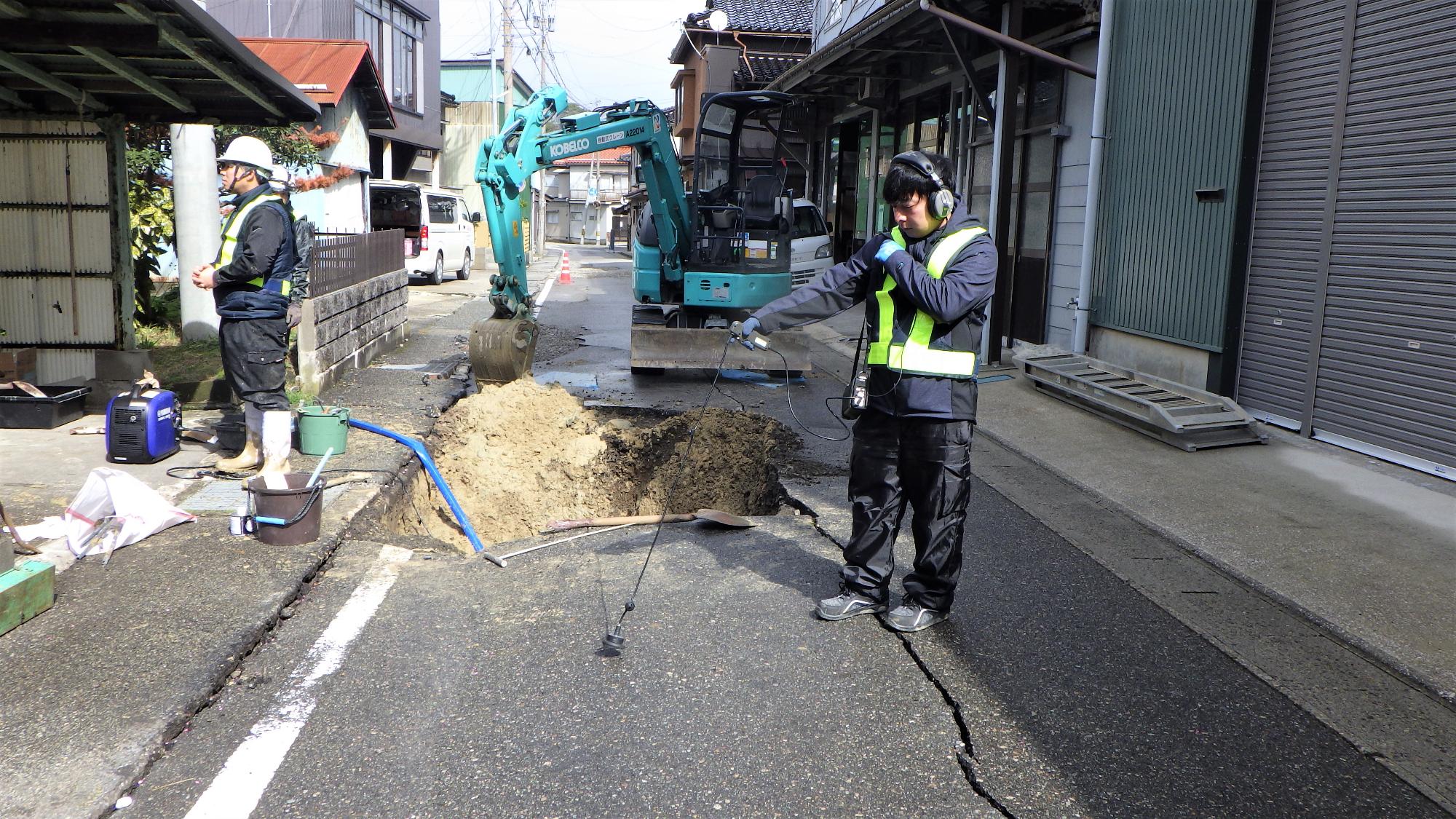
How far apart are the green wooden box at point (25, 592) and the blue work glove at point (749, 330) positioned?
2923mm

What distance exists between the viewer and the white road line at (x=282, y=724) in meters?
2.99

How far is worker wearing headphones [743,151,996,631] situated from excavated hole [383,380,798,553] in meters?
2.38

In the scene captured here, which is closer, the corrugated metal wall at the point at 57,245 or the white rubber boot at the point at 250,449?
the white rubber boot at the point at 250,449

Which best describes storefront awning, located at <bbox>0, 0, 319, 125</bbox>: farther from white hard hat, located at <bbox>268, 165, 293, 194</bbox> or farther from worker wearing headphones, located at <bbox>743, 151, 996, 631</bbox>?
worker wearing headphones, located at <bbox>743, 151, 996, 631</bbox>

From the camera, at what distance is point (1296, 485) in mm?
6820

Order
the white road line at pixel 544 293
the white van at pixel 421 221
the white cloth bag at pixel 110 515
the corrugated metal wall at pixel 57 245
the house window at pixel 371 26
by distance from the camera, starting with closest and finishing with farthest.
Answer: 1. the white cloth bag at pixel 110 515
2. the corrugated metal wall at pixel 57 245
3. the white road line at pixel 544 293
4. the white van at pixel 421 221
5. the house window at pixel 371 26

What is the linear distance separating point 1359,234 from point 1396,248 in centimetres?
38

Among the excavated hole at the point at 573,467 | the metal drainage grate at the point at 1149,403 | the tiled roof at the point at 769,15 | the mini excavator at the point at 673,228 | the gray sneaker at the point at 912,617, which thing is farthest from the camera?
the tiled roof at the point at 769,15

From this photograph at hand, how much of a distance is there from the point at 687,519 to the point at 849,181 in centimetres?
1832

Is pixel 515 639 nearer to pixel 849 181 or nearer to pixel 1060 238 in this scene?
pixel 1060 238

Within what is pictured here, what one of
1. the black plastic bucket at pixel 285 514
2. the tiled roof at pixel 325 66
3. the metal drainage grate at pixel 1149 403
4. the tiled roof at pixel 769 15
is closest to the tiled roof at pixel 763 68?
the tiled roof at pixel 769 15

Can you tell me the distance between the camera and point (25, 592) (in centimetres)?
410

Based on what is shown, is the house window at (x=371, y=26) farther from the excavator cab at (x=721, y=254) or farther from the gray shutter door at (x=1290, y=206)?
the gray shutter door at (x=1290, y=206)

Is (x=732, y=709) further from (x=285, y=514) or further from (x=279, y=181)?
(x=279, y=181)
